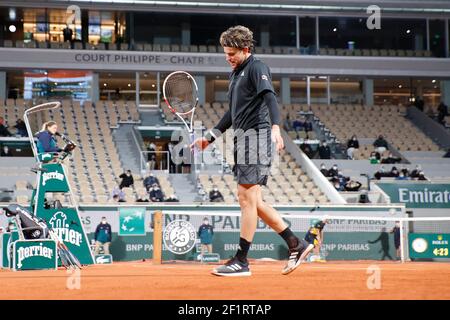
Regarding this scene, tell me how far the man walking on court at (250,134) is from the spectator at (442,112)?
88.8ft

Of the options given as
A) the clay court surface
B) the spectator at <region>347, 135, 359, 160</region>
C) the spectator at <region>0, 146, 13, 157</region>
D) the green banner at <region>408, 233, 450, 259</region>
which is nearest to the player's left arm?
the clay court surface

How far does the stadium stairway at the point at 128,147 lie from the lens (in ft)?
85.9

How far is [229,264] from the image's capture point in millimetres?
6988

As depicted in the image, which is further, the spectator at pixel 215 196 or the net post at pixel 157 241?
the spectator at pixel 215 196

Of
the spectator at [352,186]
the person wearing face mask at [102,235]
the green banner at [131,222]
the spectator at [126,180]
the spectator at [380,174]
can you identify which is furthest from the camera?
the spectator at [380,174]

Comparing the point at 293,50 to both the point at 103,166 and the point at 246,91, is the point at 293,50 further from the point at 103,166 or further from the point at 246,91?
the point at 246,91

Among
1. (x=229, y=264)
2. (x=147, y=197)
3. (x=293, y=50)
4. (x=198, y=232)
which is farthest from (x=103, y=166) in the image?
(x=229, y=264)

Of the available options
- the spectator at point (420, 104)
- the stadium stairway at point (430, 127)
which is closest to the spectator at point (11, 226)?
the stadium stairway at point (430, 127)

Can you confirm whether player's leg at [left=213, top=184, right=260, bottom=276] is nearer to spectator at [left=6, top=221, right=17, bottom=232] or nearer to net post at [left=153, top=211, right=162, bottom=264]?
net post at [left=153, top=211, right=162, bottom=264]

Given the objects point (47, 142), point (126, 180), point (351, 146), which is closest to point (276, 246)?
point (126, 180)

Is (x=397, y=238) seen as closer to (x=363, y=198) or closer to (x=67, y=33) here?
(x=363, y=198)

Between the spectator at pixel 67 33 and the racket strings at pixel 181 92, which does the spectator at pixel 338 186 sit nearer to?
the spectator at pixel 67 33

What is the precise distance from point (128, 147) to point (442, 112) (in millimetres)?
13890

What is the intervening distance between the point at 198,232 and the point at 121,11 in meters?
16.4
